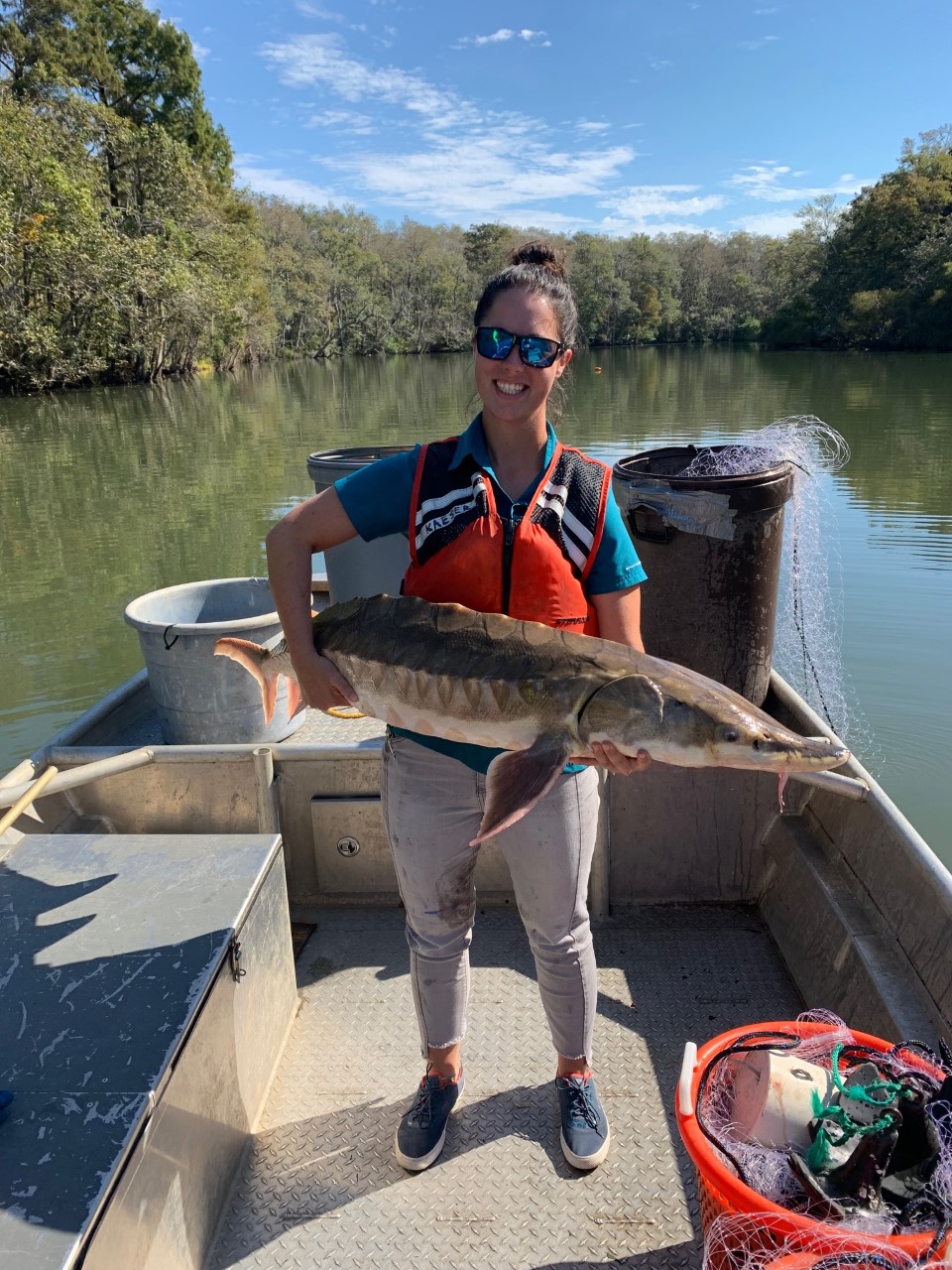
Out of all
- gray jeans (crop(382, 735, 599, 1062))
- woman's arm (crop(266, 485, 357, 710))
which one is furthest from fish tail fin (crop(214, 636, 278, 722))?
gray jeans (crop(382, 735, 599, 1062))

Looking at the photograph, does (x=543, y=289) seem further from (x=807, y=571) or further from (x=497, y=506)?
(x=807, y=571)

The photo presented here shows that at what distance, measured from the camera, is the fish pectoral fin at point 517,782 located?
1.97m

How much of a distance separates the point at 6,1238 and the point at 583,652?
1722 mm

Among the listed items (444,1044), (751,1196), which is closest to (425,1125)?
(444,1044)

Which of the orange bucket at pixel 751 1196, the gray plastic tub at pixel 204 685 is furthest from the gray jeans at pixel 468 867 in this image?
the gray plastic tub at pixel 204 685

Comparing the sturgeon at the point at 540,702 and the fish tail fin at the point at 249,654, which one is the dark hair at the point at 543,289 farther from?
the fish tail fin at the point at 249,654

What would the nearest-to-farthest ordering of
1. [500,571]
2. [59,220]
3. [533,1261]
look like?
[500,571] → [533,1261] → [59,220]

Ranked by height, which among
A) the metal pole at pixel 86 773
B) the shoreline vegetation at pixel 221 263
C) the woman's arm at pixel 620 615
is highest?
the shoreline vegetation at pixel 221 263

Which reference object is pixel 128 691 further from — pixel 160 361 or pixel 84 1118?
pixel 160 361

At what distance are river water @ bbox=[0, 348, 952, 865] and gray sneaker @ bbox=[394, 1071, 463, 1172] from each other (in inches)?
86.8

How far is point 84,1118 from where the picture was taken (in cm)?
187

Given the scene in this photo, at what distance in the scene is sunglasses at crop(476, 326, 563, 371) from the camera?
7.11 feet

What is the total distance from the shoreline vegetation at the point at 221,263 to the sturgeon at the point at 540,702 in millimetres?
1252

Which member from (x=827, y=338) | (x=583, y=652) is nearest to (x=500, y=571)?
(x=583, y=652)
